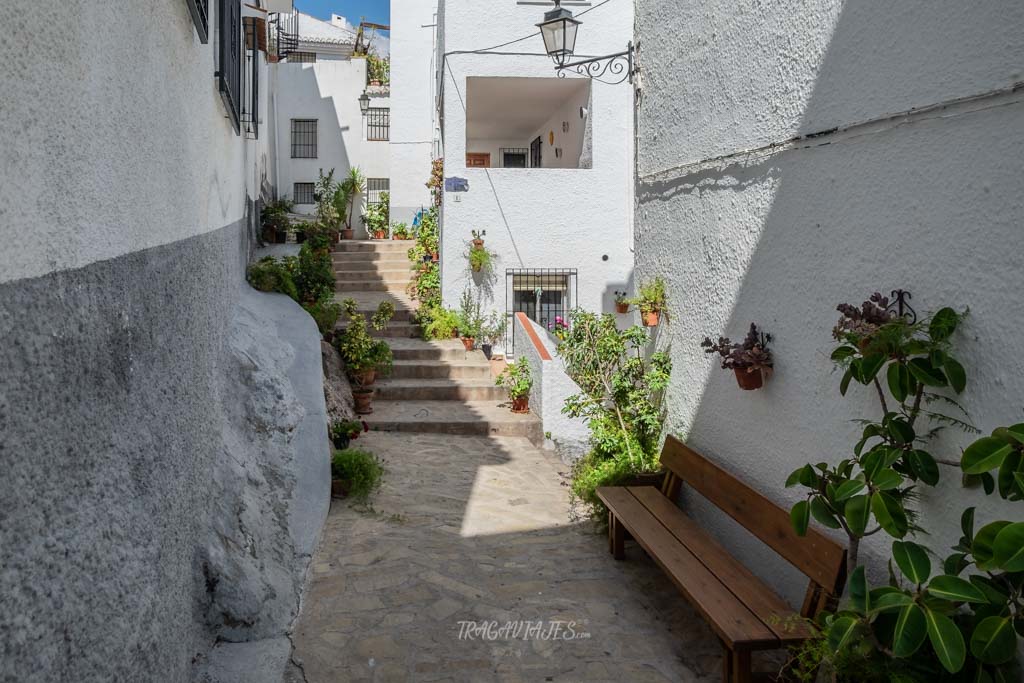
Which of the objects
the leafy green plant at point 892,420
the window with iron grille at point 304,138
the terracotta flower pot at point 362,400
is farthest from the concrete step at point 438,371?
the window with iron grille at point 304,138

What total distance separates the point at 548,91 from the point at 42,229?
488 inches

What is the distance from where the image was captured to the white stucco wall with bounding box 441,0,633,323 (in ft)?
40.5

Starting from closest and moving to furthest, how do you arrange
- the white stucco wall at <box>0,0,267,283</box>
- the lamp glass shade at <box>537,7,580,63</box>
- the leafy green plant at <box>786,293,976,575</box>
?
the white stucco wall at <box>0,0,267,283</box>
the leafy green plant at <box>786,293,976,575</box>
the lamp glass shade at <box>537,7,580,63</box>

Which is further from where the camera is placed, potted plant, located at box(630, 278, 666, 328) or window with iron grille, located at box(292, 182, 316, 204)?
window with iron grille, located at box(292, 182, 316, 204)

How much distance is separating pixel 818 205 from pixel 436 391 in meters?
7.44

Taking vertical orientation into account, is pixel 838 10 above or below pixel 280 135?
below

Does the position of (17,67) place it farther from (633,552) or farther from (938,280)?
(633,552)

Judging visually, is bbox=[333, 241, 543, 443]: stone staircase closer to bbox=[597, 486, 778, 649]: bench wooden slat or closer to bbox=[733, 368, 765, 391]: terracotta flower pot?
bbox=[597, 486, 778, 649]: bench wooden slat

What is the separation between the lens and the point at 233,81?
22.3 feet

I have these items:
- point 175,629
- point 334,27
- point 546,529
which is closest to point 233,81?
point 546,529

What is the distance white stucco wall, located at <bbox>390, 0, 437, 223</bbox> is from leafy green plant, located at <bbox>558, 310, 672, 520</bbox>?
13064mm

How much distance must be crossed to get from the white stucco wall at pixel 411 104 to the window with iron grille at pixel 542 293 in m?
7.34

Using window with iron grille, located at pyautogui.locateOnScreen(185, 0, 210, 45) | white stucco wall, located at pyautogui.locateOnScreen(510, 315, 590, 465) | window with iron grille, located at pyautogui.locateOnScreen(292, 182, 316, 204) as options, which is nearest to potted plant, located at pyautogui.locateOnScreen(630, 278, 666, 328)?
white stucco wall, located at pyautogui.locateOnScreen(510, 315, 590, 465)

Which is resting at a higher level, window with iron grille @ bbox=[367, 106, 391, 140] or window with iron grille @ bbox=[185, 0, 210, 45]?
window with iron grille @ bbox=[367, 106, 391, 140]
